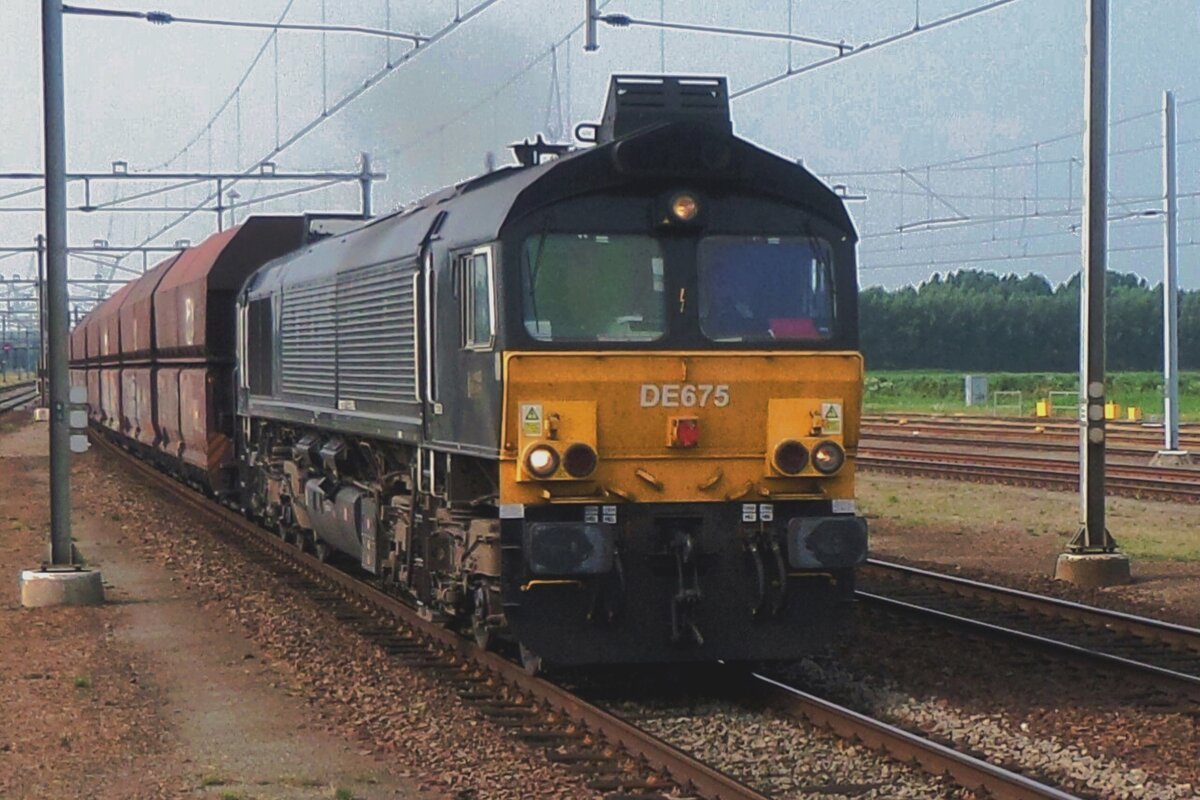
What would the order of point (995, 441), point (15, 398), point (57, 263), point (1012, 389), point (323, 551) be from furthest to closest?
point (15, 398)
point (1012, 389)
point (995, 441)
point (323, 551)
point (57, 263)

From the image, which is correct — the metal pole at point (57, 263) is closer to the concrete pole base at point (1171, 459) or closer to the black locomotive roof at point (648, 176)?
the black locomotive roof at point (648, 176)

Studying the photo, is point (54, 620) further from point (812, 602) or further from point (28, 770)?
point (812, 602)

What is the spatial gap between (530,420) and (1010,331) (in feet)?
278

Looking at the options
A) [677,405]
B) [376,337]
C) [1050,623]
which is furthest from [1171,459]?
[677,405]

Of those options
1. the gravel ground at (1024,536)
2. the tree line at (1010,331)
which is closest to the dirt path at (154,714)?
the gravel ground at (1024,536)

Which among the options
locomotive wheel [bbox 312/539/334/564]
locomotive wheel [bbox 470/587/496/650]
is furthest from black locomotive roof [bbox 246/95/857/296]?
locomotive wheel [bbox 312/539/334/564]

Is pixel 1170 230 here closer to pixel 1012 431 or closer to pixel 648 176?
pixel 1012 431

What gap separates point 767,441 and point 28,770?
15.0ft

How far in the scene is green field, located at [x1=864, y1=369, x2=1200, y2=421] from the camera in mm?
61594

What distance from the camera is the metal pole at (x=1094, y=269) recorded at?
1588 centimetres

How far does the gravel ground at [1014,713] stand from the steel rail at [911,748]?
31cm

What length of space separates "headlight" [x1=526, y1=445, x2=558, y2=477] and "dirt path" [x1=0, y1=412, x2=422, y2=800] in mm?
1854

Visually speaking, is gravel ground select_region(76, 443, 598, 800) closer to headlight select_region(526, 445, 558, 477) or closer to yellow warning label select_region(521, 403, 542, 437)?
headlight select_region(526, 445, 558, 477)

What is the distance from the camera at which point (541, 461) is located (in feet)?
32.8
